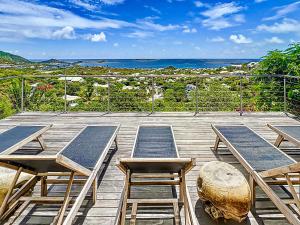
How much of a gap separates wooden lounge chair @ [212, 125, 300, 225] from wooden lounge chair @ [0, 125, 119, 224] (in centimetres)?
151

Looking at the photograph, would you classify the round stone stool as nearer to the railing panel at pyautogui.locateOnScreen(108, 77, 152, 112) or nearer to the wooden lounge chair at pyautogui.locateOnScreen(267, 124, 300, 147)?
the wooden lounge chair at pyautogui.locateOnScreen(267, 124, 300, 147)

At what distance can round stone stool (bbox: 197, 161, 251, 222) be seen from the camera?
2295mm

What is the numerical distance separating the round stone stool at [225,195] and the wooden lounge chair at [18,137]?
2.22 metres

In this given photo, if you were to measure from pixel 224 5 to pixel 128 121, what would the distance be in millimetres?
16551

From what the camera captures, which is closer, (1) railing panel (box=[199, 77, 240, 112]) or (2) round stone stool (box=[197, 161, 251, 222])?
(2) round stone stool (box=[197, 161, 251, 222])

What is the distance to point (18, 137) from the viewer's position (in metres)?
3.68

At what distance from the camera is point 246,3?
64.7 ft

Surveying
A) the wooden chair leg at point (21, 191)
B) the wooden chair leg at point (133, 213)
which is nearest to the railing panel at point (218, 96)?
the wooden chair leg at point (133, 213)

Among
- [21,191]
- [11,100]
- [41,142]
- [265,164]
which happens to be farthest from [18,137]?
[11,100]

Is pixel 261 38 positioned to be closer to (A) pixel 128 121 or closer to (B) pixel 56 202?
(A) pixel 128 121

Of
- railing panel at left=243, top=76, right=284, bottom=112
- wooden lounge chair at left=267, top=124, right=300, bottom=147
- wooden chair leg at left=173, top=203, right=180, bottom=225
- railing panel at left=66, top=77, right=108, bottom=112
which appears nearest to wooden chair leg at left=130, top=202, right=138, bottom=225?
wooden chair leg at left=173, top=203, right=180, bottom=225

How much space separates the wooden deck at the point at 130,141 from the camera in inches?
97.9

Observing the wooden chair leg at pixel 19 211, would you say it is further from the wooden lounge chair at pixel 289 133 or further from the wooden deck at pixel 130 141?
the wooden lounge chair at pixel 289 133

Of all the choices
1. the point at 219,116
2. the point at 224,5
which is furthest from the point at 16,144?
the point at 224,5
